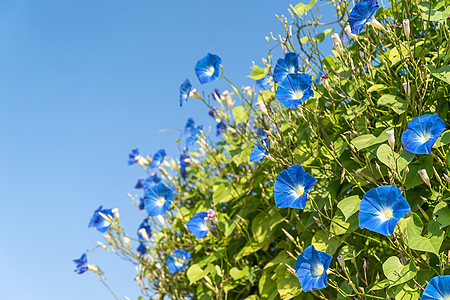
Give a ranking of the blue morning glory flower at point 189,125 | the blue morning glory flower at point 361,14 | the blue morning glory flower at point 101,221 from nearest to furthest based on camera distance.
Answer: the blue morning glory flower at point 361,14, the blue morning glory flower at point 101,221, the blue morning glory flower at point 189,125

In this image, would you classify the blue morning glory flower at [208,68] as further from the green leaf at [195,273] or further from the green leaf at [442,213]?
the green leaf at [442,213]

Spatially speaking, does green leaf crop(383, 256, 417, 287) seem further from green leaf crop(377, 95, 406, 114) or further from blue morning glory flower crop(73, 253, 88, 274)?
blue morning glory flower crop(73, 253, 88, 274)

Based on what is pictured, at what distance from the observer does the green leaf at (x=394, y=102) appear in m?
1.80

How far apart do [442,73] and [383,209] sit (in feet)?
1.90

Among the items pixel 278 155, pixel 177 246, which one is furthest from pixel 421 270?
pixel 177 246

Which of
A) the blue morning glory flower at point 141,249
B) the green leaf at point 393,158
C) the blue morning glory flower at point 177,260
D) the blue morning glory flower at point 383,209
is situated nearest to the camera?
the blue morning glory flower at point 383,209

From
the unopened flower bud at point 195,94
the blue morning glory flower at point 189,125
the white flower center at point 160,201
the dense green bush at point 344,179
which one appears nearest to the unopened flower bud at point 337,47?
the dense green bush at point 344,179

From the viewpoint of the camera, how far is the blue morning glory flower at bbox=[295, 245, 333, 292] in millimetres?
1657

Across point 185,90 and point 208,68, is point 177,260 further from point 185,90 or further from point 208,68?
point 208,68

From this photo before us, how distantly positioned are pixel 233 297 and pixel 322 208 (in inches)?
34.9

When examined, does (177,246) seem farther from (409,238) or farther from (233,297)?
(409,238)

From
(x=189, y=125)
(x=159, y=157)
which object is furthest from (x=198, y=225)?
(x=189, y=125)

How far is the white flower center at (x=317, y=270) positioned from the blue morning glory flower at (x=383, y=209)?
25cm

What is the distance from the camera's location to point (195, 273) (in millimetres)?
2529
